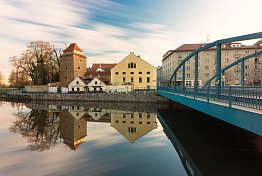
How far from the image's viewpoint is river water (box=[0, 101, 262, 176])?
896cm

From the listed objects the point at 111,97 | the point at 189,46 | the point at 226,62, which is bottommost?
the point at 111,97

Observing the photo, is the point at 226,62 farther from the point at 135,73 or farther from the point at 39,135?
the point at 39,135

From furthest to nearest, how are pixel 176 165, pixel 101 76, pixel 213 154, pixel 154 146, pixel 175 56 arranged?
pixel 175 56 < pixel 101 76 < pixel 154 146 < pixel 213 154 < pixel 176 165

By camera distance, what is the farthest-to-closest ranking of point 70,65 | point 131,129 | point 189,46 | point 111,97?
point 189,46 < point 70,65 < point 111,97 < point 131,129

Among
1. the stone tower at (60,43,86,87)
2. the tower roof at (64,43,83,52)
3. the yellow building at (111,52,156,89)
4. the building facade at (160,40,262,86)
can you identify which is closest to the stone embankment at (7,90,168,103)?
the stone tower at (60,43,86,87)

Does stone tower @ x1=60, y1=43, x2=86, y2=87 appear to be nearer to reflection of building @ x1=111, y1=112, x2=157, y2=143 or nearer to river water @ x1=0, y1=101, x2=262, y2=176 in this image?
reflection of building @ x1=111, y1=112, x2=157, y2=143

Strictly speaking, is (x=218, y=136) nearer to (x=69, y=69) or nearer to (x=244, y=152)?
(x=244, y=152)

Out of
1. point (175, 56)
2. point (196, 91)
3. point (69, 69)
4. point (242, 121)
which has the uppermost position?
point (175, 56)

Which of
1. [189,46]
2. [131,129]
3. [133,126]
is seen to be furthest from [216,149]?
[189,46]

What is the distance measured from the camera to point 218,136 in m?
14.6

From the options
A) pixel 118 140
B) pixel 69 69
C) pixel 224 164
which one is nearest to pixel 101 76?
pixel 69 69

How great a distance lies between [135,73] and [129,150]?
3541 centimetres

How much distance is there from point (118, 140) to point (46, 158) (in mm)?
5264

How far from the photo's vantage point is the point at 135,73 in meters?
46.6
